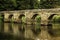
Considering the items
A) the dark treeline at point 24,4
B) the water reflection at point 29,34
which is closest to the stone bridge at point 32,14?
the water reflection at point 29,34

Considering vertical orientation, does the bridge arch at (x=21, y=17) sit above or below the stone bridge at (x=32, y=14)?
below

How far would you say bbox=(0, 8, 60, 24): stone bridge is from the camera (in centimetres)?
4449

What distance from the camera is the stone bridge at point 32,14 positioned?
146ft

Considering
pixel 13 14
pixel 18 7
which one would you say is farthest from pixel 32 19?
pixel 18 7

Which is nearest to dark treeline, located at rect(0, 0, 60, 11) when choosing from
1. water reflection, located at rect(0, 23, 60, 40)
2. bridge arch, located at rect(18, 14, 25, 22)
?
bridge arch, located at rect(18, 14, 25, 22)

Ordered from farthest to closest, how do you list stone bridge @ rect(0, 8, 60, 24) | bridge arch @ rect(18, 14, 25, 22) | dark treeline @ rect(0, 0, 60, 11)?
dark treeline @ rect(0, 0, 60, 11) → bridge arch @ rect(18, 14, 25, 22) → stone bridge @ rect(0, 8, 60, 24)

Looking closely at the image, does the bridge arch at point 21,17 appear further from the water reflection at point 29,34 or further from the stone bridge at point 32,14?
the water reflection at point 29,34

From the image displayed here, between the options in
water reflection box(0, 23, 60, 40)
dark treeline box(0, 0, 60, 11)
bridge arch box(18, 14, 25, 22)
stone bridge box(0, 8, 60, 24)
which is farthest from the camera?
dark treeline box(0, 0, 60, 11)

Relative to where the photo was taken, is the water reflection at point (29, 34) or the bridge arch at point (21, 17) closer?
the water reflection at point (29, 34)

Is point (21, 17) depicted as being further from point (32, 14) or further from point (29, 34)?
point (29, 34)

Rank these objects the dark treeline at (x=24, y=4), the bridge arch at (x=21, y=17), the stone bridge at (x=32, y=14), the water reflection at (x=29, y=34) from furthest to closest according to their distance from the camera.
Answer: the dark treeline at (x=24, y=4)
the bridge arch at (x=21, y=17)
the stone bridge at (x=32, y=14)
the water reflection at (x=29, y=34)

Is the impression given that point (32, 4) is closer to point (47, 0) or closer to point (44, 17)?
point (47, 0)

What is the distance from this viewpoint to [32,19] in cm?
4938

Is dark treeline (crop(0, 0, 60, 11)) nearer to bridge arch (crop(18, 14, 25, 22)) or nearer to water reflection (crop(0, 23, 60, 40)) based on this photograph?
bridge arch (crop(18, 14, 25, 22))
